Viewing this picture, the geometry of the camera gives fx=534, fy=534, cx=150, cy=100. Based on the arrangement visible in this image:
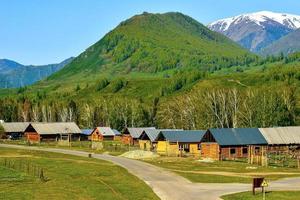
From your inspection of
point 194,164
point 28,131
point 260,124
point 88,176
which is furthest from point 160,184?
point 28,131

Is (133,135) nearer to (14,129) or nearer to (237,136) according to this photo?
(14,129)

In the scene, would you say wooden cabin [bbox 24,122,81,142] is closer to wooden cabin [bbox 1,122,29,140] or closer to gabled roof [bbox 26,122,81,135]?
gabled roof [bbox 26,122,81,135]

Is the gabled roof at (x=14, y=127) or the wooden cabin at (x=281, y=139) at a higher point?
the gabled roof at (x=14, y=127)

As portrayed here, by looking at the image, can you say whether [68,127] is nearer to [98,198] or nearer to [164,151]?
[164,151]

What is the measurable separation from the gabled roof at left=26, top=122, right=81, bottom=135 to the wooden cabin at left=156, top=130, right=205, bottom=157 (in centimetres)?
5464

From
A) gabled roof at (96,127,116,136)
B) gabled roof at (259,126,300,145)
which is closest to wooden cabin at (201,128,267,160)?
gabled roof at (259,126,300,145)

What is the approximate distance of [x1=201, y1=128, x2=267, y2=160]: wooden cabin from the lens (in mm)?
106062

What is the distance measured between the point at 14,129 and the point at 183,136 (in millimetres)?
84032

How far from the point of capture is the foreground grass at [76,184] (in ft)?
177

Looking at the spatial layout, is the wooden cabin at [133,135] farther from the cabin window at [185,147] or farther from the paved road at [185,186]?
the paved road at [185,186]

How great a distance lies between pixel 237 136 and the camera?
108 m

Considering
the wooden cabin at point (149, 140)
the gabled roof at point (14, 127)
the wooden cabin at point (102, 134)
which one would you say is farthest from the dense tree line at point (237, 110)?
the gabled roof at point (14, 127)

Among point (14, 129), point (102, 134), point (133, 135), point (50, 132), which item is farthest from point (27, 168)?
point (14, 129)

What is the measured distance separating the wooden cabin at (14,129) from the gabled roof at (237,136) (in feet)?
312
